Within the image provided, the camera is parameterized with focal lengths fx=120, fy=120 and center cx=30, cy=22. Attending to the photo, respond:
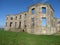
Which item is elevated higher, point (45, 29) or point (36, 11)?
point (36, 11)

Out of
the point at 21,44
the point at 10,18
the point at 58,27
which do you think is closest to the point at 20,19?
the point at 10,18

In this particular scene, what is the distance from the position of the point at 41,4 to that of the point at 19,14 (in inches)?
571

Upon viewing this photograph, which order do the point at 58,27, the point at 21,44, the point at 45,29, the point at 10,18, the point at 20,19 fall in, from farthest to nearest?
the point at 10,18
the point at 20,19
the point at 58,27
the point at 45,29
the point at 21,44

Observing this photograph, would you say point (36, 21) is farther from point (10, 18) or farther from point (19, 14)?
point (10, 18)

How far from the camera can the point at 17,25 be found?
127 feet

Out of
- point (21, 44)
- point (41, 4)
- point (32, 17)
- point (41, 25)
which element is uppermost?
point (41, 4)

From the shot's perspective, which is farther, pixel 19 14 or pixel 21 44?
pixel 19 14

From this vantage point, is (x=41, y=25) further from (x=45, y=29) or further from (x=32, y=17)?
(x=32, y=17)

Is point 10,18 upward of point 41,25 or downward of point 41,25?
upward

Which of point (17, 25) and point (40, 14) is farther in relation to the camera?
point (17, 25)

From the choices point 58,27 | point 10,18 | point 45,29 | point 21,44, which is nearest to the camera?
point 21,44

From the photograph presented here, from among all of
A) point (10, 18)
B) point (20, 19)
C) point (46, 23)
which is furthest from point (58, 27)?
point (10, 18)

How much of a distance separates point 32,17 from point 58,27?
992 centimetres

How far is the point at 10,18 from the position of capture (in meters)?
41.5
